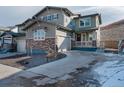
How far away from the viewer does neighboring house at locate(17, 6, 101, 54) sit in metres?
13.3

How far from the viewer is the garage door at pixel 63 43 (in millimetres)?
13474

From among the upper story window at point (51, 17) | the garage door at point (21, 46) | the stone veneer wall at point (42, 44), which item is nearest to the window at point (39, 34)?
the stone veneer wall at point (42, 44)

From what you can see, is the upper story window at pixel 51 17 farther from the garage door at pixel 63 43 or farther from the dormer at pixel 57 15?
the garage door at pixel 63 43

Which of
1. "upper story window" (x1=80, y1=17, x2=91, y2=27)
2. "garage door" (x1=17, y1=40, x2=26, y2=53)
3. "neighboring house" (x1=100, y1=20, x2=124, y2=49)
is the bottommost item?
"garage door" (x1=17, y1=40, x2=26, y2=53)

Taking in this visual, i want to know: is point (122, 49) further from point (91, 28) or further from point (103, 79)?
point (103, 79)

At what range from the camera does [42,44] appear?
13.7 m

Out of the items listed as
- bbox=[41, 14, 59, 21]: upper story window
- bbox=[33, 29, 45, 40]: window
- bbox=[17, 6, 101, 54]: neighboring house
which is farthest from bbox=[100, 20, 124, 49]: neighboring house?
bbox=[33, 29, 45, 40]: window

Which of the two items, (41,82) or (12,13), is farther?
(12,13)

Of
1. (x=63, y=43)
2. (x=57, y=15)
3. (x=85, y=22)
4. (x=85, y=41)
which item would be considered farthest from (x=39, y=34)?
(x=85, y=22)

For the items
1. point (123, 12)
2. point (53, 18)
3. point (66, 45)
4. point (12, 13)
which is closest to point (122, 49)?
point (123, 12)

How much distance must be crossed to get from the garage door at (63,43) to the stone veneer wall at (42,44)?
1.95 feet

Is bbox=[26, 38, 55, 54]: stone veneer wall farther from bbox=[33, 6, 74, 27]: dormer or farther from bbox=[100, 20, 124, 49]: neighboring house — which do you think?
bbox=[100, 20, 124, 49]: neighboring house
